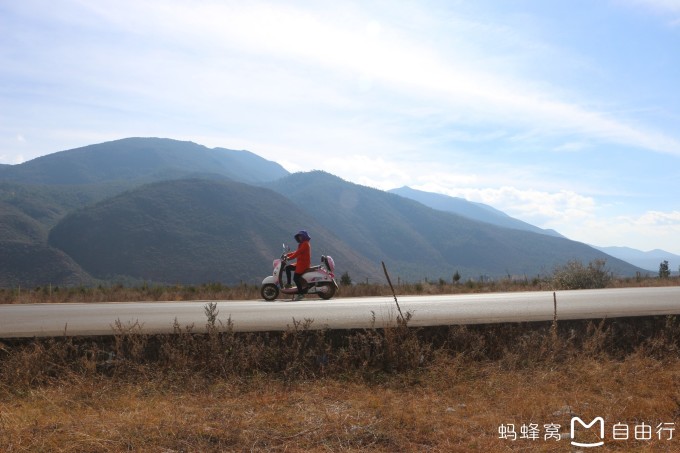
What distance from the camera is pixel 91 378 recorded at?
684 centimetres

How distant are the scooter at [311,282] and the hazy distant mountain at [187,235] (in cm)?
8978

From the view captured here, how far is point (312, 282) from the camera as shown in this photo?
15695mm

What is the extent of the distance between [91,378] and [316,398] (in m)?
2.69

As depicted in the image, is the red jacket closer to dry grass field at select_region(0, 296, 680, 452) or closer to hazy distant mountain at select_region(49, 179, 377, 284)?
dry grass field at select_region(0, 296, 680, 452)

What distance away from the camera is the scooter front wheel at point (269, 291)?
53.1ft

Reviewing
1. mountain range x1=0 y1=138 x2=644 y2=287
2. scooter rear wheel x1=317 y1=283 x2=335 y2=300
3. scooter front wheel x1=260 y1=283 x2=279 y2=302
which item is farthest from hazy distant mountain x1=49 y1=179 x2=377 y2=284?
scooter rear wheel x1=317 y1=283 x2=335 y2=300

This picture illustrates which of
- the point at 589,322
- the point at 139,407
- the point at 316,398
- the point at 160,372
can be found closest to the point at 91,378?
the point at 160,372

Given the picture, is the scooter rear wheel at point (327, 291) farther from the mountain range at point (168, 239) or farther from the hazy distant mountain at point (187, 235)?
the hazy distant mountain at point (187, 235)

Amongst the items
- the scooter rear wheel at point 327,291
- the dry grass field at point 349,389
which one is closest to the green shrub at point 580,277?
the scooter rear wheel at point 327,291

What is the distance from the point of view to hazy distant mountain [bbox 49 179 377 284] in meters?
117

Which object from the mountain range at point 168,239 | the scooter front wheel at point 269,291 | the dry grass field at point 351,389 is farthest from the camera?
the mountain range at point 168,239

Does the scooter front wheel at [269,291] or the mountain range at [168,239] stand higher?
the mountain range at [168,239]

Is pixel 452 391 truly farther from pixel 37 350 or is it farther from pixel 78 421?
pixel 37 350

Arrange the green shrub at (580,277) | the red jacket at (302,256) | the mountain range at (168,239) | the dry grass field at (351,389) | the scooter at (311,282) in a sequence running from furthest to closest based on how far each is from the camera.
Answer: the mountain range at (168,239) < the green shrub at (580,277) < the scooter at (311,282) < the red jacket at (302,256) < the dry grass field at (351,389)
